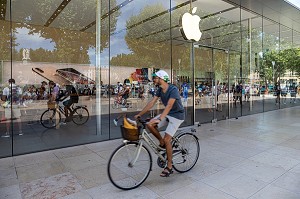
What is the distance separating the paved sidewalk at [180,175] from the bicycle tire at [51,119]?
2.55m

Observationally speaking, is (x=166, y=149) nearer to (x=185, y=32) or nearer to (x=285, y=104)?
(x=185, y=32)

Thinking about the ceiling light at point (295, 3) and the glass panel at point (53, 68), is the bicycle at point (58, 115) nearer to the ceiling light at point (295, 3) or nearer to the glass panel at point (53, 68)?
the glass panel at point (53, 68)

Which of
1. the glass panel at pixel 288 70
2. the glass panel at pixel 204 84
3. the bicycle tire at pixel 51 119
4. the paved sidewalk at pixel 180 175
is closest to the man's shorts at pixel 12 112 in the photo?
the bicycle tire at pixel 51 119

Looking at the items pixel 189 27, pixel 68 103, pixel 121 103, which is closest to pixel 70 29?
pixel 121 103

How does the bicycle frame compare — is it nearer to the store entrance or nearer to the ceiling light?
the store entrance

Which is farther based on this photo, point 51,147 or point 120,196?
point 51,147

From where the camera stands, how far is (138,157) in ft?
10.8

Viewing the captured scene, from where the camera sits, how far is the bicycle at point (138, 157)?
3168 mm

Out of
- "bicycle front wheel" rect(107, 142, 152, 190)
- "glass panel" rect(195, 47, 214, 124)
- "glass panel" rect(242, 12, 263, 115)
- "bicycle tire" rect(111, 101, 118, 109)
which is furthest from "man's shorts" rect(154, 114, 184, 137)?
"glass panel" rect(242, 12, 263, 115)

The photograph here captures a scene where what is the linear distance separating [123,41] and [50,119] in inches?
301

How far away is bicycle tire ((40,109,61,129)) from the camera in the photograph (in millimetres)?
7482

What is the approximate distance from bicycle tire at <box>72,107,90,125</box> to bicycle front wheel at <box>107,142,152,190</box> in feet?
16.6

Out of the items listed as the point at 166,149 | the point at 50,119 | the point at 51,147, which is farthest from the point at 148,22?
the point at 166,149

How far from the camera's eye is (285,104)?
1486cm
